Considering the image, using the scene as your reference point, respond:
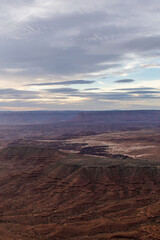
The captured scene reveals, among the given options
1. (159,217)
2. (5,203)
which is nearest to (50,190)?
(5,203)

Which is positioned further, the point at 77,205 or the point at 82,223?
the point at 77,205

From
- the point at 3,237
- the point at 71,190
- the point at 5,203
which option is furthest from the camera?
the point at 71,190

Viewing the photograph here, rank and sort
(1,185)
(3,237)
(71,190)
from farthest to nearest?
(1,185) → (71,190) → (3,237)

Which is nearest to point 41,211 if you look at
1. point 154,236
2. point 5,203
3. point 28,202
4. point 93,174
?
point 28,202

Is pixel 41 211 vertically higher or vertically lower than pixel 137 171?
lower

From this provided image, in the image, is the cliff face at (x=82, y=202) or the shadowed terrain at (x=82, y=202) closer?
the shadowed terrain at (x=82, y=202)

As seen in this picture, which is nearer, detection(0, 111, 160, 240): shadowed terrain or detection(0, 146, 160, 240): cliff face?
detection(0, 111, 160, 240): shadowed terrain

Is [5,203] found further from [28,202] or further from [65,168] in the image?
[65,168]
